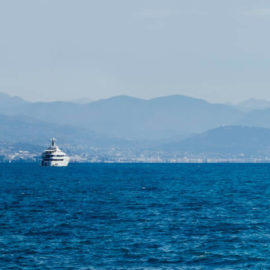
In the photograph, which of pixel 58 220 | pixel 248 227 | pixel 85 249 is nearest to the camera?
pixel 85 249

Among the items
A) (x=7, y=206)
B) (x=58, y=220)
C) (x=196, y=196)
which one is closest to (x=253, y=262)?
(x=58, y=220)

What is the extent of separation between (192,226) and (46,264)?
23.4 meters

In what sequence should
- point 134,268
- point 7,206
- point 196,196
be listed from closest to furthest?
point 134,268, point 7,206, point 196,196

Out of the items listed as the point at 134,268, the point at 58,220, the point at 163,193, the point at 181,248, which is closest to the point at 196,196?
the point at 163,193

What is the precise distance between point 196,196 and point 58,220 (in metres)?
43.4

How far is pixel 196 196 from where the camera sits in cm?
11581

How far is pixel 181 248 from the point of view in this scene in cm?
5756

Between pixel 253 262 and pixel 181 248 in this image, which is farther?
pixel 181 248

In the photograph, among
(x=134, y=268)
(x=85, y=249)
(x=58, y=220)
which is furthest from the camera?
(x=58, y=220)

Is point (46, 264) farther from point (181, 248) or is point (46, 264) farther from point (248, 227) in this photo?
point (248, 227)

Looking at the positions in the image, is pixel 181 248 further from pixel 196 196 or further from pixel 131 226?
pixel 196 196

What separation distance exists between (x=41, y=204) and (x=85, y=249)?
4253cm

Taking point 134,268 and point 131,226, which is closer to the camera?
point 134,268

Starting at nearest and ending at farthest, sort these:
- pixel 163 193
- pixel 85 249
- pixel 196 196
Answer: pixel 85 249 < pixel 196 196 < pixel 163 193
